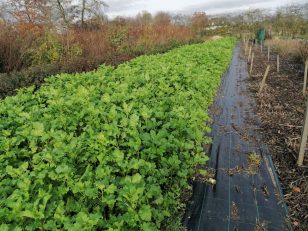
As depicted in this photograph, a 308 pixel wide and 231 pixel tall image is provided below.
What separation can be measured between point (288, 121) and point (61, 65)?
7.82 metres

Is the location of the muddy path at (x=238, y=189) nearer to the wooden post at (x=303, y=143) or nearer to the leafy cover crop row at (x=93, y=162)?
the wooden post at (x=303, y=143)

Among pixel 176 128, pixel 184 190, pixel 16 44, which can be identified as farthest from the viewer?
pixel 16 44

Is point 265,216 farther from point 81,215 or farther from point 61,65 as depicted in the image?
point 61,65

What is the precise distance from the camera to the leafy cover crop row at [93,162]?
1828 millimetres

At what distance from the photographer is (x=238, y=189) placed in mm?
4465

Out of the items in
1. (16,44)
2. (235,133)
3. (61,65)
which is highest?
(16,44)

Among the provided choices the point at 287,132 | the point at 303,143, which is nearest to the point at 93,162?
the point at 303,143

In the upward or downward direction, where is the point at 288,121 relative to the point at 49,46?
downward

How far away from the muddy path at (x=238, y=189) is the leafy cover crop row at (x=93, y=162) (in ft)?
2.27

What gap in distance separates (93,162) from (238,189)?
2758mm

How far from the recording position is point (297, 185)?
181 inches

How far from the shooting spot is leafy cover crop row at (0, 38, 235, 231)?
6.00 ft

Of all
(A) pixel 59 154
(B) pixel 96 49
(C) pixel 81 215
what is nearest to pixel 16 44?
(B) pixel 96 49

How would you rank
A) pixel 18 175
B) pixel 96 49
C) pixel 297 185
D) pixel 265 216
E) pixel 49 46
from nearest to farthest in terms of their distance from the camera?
pixel 18 175, pixel 265 216, pixel 297 185, pixel 49 46, pixel 96 49
